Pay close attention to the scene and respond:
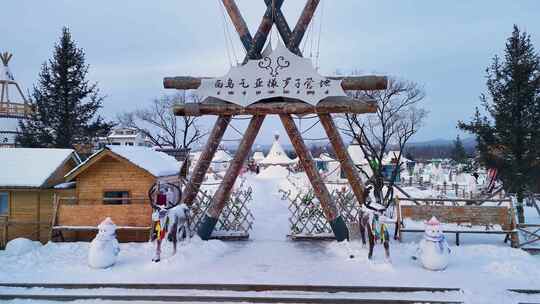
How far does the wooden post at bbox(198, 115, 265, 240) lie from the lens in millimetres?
10070

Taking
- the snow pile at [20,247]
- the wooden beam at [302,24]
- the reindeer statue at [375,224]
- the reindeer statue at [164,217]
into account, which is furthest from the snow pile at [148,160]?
the reindeer statue at [375,224]

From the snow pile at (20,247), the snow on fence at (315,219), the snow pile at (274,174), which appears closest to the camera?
the snow pile at (20,247)

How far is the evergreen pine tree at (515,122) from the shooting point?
42.0 feet

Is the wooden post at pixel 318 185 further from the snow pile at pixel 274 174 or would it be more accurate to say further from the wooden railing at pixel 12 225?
the snow pile at pixel 274 174

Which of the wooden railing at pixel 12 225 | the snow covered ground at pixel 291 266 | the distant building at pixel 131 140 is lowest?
the snow covered ground at pixel 291 266

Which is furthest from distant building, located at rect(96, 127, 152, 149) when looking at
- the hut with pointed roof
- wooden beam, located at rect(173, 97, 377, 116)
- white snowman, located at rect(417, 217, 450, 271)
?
white snowman, located at rect(417, 217, 450, 271)

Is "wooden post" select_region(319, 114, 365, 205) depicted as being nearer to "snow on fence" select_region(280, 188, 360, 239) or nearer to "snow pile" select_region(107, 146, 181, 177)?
"snow on fence" select_region(280, 188, 360, 239)

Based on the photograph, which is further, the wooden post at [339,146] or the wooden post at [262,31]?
the wooden post at [262,31]

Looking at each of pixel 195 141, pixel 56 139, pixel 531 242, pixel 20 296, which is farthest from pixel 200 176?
pixel 195 141

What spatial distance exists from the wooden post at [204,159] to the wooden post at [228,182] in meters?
0.59

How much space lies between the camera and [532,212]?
56.1 ft

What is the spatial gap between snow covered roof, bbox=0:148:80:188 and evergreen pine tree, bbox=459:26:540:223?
14327 mm

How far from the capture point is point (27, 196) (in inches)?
410

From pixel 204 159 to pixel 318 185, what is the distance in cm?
326
